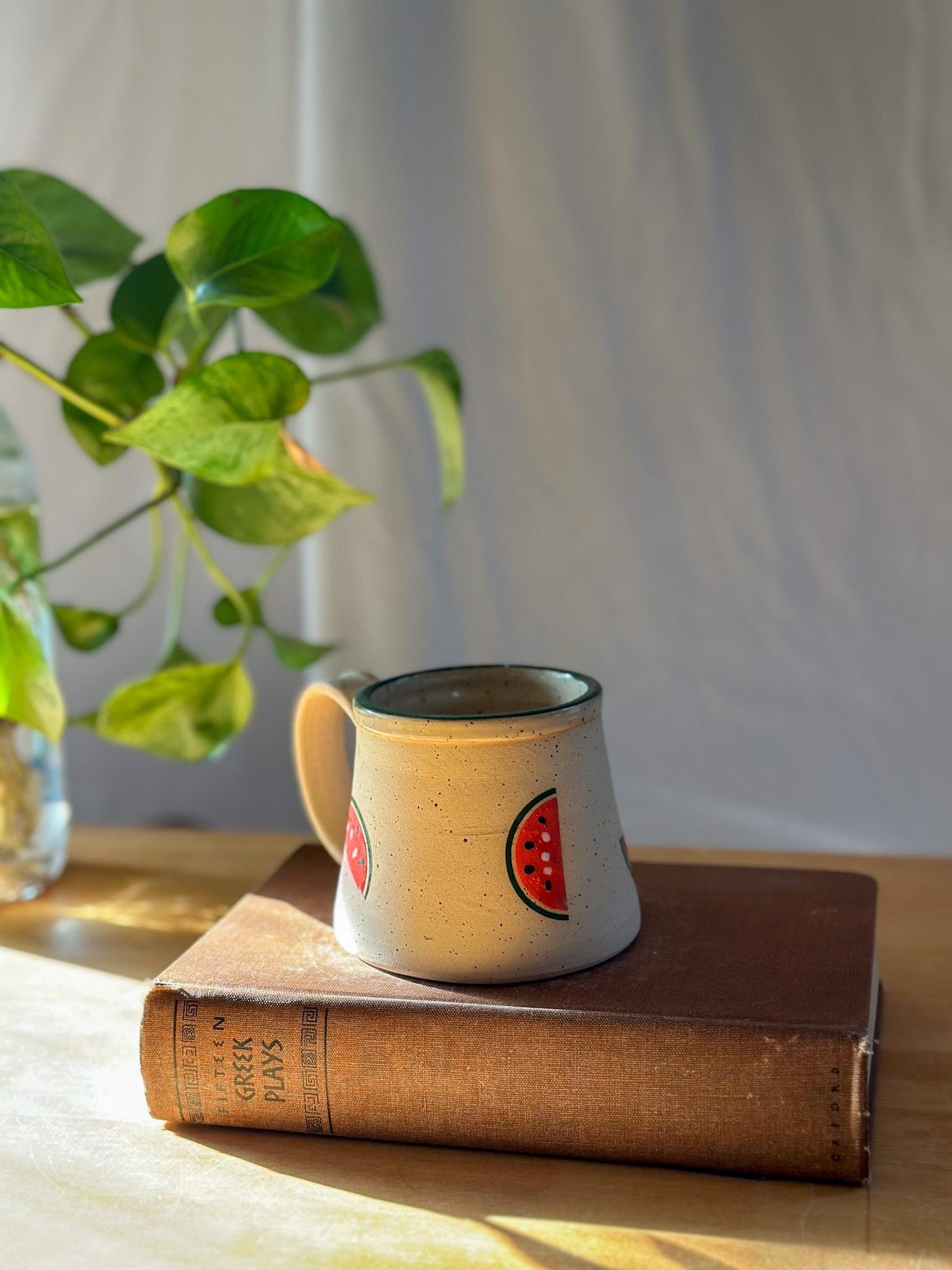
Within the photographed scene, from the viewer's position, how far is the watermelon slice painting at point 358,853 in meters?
0.49

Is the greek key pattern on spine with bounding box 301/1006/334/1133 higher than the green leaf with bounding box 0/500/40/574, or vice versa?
the green leaf with bounding box 0/500/40/574

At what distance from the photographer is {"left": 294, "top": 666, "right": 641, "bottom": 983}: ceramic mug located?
1.53ft

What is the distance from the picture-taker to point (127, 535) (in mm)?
1001

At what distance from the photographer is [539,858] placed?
470 millimetres

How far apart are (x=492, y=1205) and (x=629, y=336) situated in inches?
24.3

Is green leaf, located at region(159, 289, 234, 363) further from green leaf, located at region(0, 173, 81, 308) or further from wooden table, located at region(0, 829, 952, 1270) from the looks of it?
wooden table, located at region(0, 829, 952, 1270)

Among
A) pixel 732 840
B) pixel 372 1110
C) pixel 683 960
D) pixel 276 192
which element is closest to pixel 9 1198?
pixel 372 1110

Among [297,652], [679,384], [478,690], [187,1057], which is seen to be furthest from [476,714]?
[679,384]

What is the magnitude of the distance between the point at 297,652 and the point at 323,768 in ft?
0.66

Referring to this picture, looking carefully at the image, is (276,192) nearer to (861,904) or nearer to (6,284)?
(6,284)

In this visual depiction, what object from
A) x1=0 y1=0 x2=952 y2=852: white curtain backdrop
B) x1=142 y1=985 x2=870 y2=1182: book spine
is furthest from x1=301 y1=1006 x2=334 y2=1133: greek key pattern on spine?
x1=0 y1=0 x2=952 y2=852: white curtain backdrop

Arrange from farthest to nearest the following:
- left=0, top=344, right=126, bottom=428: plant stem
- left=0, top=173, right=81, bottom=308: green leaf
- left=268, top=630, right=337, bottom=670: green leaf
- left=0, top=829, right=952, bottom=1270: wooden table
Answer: left=268, top=630, right=337, bottom=670: green leaf → left=0, top=344, right=126, bottom=428: plant stem → left=0, top=173, right=81, bottom=308: green leaf → left=0, top=829, right=952, bottom=1270: wooden table

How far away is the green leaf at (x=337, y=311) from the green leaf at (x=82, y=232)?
3.6 inches

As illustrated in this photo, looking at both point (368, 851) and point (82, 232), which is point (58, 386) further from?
point (368, 851)
